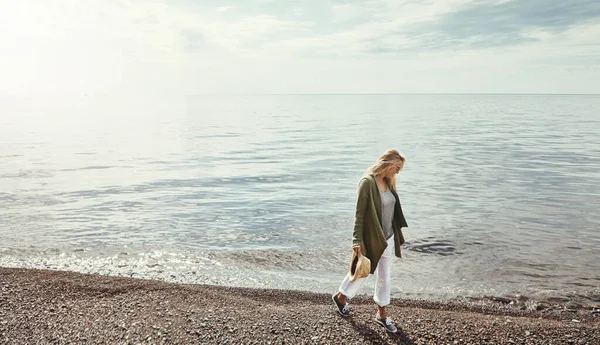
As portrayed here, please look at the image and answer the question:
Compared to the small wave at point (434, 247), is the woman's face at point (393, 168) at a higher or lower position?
higher

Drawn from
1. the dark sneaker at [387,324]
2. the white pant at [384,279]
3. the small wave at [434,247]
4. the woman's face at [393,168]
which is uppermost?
the woman's face at [393,168]

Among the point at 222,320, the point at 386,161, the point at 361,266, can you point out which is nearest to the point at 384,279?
the point at 361,266

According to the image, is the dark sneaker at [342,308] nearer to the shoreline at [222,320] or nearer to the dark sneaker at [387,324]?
the shoreline at [222,320]

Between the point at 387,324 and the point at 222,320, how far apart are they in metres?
2.75

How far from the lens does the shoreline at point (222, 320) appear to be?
23.7 feet

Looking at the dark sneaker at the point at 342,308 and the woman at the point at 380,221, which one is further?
the dark sneaker at the point at 342,308

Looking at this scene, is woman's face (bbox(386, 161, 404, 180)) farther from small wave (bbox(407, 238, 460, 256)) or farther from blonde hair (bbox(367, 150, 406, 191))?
small wave (bbox(407, 238, 460, 256))

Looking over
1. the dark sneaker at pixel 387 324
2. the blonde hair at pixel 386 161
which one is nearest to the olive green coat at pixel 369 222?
the blonde hair at pixel 386 161

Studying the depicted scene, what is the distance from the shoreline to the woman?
0.68m

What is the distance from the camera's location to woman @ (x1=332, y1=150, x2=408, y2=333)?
7.29m

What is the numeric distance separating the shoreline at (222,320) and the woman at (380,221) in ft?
2.22

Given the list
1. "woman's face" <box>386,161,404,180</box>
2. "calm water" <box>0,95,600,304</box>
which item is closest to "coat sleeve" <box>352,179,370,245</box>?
"woman's face" <box>386,161,404,180</box>

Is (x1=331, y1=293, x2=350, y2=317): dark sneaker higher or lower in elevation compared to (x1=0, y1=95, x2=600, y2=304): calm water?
higher

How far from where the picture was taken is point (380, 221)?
7531 mm
